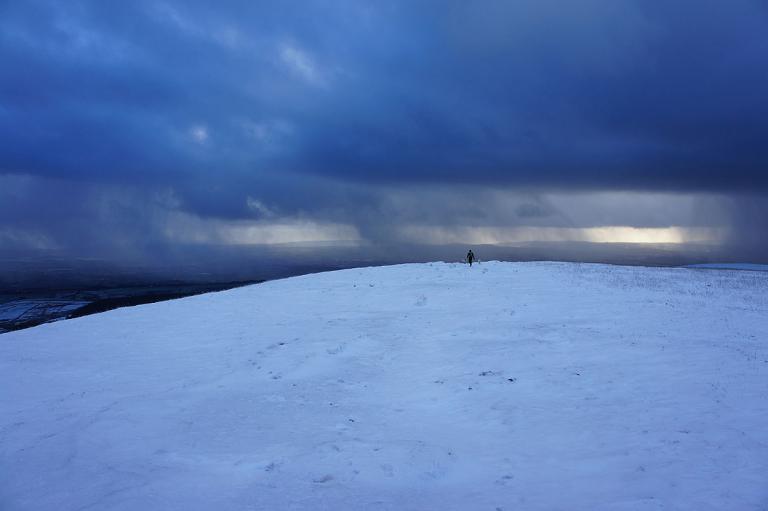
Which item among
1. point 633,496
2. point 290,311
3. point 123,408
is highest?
point 290,311

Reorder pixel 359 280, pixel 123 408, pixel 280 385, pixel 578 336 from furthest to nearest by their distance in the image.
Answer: pixel 359 280
pixel 578 336
pixel 280 385
pixel 123 408

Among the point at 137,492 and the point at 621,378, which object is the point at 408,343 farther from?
the point at 137,492

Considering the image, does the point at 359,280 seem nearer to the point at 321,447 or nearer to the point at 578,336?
the point at 578,336

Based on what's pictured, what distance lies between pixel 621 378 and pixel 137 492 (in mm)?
12734

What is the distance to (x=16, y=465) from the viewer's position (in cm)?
1017

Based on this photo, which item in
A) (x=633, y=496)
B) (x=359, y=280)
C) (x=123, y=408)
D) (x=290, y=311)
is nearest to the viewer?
(x=633, y=496)

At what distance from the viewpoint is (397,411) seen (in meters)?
12.2

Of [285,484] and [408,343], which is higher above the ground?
[408,343]

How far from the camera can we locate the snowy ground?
874cm

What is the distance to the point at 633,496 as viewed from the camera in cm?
812

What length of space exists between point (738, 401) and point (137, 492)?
1426 cm

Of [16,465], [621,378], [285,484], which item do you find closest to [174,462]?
[285,484]

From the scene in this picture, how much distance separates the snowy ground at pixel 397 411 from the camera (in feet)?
28.7

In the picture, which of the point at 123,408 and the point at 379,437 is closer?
the point at 379,437
